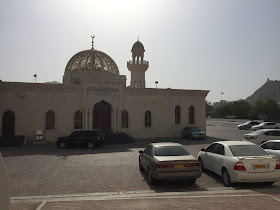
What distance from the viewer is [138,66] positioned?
31.4 m

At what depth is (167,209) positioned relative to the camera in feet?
18.4

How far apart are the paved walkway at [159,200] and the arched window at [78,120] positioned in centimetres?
1583

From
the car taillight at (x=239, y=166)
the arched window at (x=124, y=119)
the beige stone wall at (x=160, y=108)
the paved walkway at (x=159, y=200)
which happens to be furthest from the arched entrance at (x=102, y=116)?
the car taillight at (x=239, y=166)

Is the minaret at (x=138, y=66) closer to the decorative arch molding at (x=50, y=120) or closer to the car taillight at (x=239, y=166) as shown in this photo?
the decorative arch molding at (x=50, y=120)

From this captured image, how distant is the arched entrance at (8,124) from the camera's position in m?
20.9

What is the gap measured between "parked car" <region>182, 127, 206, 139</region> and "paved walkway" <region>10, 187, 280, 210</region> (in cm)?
1585

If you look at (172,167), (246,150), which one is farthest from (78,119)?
(246,150)

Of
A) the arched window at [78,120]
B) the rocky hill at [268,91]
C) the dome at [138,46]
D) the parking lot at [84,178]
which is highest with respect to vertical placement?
the rocky hill at [268,91]

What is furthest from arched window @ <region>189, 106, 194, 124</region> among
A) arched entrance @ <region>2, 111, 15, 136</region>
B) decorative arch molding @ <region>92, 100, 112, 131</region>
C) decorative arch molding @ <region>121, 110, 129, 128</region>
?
arched entrance @ <region>2, 111, 15, 136</region>

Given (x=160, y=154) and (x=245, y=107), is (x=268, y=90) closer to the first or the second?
(x=245, y=107)

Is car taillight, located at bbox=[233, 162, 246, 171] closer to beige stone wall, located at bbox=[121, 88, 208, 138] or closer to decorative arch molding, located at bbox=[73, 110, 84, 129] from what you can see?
beige stone wall, located at bbox=[121, 88, 208, 138]

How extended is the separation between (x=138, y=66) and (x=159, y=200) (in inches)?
1032

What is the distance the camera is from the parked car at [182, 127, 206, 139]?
23094 millimetres

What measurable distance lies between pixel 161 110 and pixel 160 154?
659 inches
